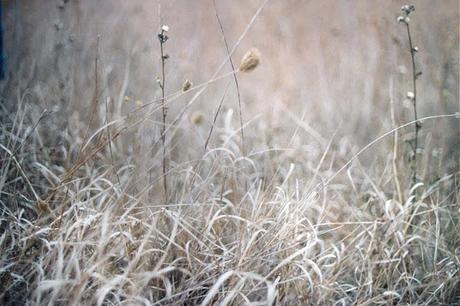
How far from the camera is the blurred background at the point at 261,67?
2.02 m

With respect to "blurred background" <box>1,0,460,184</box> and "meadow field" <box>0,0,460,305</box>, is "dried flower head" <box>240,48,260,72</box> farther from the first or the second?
"blurred background" <box>1,0,460,184</box>

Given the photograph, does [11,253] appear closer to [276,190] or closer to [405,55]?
[276,190]

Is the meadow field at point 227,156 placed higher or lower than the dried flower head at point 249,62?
lower

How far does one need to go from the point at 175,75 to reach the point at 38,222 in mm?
605

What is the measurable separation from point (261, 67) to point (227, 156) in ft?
1.60

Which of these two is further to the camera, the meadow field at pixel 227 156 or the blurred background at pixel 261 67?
the blurred background at pixel 261 67

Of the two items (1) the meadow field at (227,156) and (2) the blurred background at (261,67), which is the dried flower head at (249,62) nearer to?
(1) the meadow field at (227,156)

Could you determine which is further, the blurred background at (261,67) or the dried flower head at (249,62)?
the blurred background at (261,67)

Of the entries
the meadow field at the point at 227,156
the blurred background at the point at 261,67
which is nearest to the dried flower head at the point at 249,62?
the meadow field at the point at 227,156

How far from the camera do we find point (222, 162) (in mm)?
1947

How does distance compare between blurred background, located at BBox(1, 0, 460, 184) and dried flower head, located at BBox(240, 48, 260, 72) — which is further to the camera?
blurred background, located at BBox(1, 0, 460, 184)

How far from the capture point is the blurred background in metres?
2.02

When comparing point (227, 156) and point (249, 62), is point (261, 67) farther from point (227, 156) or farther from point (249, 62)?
point (249, 62)

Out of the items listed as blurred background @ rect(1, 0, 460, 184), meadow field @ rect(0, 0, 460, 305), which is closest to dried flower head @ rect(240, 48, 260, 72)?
meadow field @ rect(0, 0, 460, 305)
